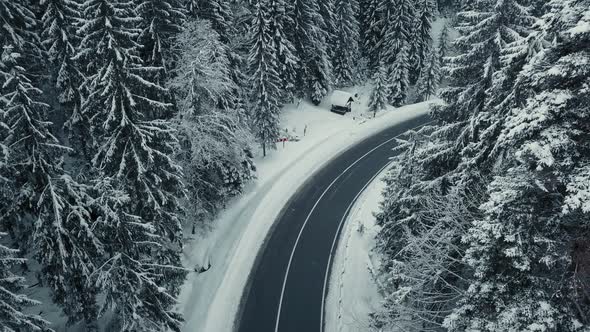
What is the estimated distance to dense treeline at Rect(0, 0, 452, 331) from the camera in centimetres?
1411

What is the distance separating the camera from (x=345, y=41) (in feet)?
160

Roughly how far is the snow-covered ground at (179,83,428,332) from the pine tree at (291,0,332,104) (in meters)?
3.06

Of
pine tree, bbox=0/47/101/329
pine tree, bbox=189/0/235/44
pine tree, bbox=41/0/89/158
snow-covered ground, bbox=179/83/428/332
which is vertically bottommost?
snow-covered ground, bbox=179/83/428/332

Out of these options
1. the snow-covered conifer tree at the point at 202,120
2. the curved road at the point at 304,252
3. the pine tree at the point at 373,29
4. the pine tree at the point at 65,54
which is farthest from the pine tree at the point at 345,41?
the pine tree at the point at 65,54

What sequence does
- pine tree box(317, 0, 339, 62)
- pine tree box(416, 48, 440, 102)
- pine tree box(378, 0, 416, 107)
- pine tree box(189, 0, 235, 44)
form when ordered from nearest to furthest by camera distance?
pine tree box(189, 0, 235, 44), pine tree box(317, 0, 339, 62), pine tree box(378, 0, 416, 107), pine tree box(416, 48, 440, 102)

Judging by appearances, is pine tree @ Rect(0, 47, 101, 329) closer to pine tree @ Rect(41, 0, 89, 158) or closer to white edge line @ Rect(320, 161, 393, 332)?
pine tree @ Rect(41, 0, 89, 158)

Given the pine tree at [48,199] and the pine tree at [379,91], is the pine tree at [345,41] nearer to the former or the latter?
the pine tree at [379,91]

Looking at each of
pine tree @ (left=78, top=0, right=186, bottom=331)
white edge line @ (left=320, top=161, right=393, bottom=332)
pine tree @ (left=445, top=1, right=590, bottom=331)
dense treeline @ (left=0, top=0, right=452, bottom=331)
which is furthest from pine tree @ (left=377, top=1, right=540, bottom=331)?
dense treeline @ (left=0, top=0, right=452, bottom=331)

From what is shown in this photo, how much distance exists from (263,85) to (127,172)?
19337 millimetres

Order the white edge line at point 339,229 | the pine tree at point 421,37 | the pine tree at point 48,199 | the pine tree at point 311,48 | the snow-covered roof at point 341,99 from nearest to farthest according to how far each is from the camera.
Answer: the pine tree at point 48,199, the white edge line at point 339,229, the pine tree at point 311,48, the snow-covered roof at point 341,99, the pine tree at point 421,37

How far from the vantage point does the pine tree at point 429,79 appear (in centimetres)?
5028

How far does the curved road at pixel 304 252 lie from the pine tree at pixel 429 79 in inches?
783

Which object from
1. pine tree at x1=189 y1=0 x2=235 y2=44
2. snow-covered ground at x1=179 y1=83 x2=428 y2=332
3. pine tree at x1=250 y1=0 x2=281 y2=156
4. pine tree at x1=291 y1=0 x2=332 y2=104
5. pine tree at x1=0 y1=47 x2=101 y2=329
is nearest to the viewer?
pine tree at x1=0 y1=47 x2=101 y2=329

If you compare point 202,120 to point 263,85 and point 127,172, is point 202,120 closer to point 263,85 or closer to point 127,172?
point 127,172
